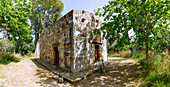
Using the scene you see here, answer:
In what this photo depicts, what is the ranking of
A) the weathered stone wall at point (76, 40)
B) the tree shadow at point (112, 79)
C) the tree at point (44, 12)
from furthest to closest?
the tree at point (44, 12)
the weathered stone wall at point (76, 40)
the tree shadow at point (112, 79)

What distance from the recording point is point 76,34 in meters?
5.28

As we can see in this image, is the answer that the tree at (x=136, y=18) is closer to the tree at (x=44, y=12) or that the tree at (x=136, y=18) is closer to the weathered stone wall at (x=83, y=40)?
the weathered stone wall at (x=83, y=40)

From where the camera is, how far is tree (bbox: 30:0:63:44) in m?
16.4

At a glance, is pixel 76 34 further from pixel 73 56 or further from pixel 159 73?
pixel 159 73

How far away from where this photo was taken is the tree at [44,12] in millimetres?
16391

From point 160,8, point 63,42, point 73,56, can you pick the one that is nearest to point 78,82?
point 73,56

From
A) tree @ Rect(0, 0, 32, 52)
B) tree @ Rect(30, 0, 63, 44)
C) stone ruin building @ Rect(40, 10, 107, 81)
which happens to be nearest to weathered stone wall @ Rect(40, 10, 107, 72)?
stone ruin building @ Rect(40, 10, 107, 81)

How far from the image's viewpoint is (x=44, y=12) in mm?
17297

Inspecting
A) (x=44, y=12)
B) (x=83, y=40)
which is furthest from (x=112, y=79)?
(x=44, y=12)

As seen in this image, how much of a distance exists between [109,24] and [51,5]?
50.2 feet

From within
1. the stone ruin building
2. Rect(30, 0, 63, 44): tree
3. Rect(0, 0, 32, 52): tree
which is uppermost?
Rect(30, 0, 63, 44): tree

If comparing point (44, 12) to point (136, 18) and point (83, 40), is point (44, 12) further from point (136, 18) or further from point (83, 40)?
point (136, 18)

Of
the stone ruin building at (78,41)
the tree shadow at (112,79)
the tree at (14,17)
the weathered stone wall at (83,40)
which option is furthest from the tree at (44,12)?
the tree shadow at (112,79)

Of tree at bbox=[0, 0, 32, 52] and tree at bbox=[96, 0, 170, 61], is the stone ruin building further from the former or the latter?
tree at bbox=[0, 0, 32, 52]
